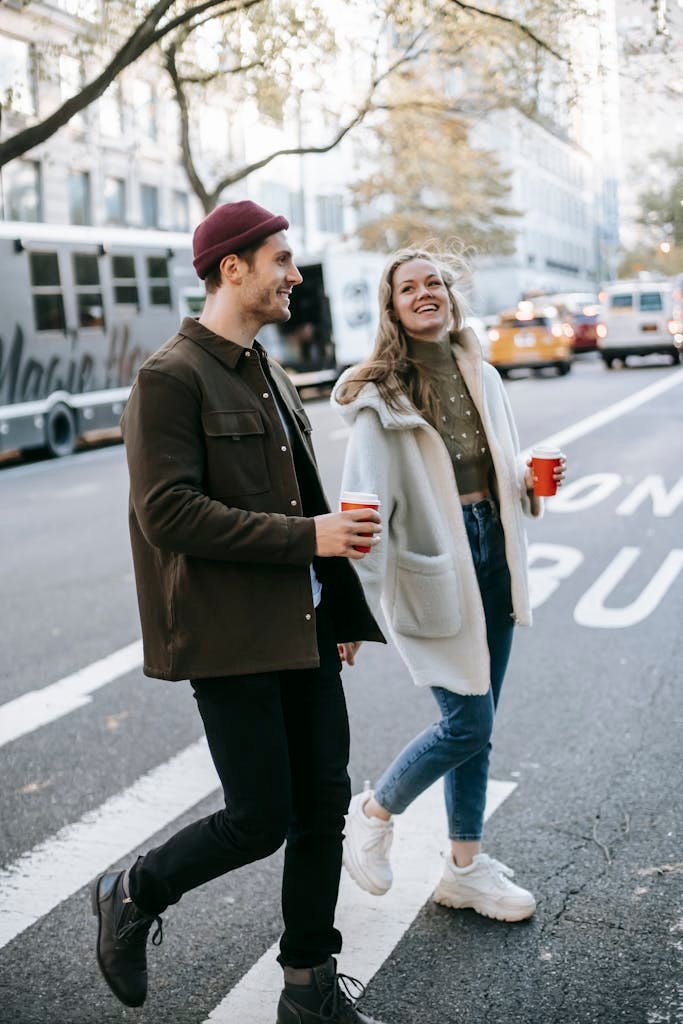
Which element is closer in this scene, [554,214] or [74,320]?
[74,320]

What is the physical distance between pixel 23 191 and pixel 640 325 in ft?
53.1

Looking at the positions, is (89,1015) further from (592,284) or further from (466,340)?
(592,284)

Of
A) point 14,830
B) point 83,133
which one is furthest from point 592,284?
point 14,830

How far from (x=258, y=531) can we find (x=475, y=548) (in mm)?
1013

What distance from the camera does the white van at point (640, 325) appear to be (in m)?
31.8

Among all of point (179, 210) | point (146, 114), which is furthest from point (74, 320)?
point (179, 210)

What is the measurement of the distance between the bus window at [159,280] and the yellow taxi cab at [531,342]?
32.7ft

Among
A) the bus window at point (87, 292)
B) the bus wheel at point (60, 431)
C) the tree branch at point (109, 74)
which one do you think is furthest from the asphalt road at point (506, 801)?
the bus window at point (87, 292)

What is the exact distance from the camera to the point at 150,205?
4181 cm

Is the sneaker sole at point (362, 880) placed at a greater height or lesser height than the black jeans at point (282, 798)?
lesser

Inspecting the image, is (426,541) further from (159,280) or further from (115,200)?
(115,200)

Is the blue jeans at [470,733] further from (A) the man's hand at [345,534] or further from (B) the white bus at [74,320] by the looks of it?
(B) the white bus at [74,320]

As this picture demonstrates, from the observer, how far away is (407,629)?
12.3 ft

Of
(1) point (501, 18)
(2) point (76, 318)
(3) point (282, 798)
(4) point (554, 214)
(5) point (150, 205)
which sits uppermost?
(4) point (554, 214)
